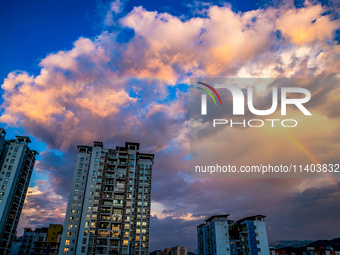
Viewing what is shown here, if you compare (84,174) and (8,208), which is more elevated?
(84,174)

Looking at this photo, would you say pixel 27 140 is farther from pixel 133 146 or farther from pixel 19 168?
pixel 133 146

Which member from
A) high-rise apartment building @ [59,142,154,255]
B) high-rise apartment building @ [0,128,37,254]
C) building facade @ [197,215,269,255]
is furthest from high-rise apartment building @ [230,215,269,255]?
high-rise apartment building @ [0,128,37,254]

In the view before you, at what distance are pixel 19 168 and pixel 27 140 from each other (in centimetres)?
1307

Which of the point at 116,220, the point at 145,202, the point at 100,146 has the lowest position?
the point at 116,220

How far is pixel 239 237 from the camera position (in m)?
106

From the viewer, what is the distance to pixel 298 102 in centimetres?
4959

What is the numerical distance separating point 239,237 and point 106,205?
56822mm

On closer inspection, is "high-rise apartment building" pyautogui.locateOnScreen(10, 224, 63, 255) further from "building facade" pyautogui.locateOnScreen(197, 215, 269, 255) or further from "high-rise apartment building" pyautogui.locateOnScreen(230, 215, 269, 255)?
"high-rise apartment building" pyautogui.locateOnScreen(230, 215, 269, 255)

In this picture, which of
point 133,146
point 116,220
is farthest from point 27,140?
point 116,220

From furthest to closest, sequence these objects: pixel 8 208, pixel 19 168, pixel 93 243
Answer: pixel 19 168 → pixel 8 208 → pixel 93 243

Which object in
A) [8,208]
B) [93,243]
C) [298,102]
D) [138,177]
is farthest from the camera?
[138,177]

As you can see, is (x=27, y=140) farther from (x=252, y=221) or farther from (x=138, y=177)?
(x=252, y=221)

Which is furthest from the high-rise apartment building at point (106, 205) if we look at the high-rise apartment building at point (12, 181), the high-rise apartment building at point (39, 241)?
the high-rise apartment building at point (39, 241)

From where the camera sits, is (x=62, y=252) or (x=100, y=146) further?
(x=100, y=146)
